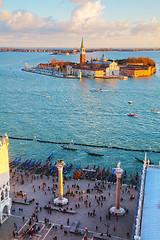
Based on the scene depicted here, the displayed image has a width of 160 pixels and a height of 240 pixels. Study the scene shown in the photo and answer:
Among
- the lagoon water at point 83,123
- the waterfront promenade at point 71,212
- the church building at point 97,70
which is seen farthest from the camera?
the church building at point 97,70

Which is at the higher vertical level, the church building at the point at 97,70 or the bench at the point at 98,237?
the church building at the point at 97,70

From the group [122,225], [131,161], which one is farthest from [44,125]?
[122,225]

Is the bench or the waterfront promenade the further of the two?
the waterfront promenade

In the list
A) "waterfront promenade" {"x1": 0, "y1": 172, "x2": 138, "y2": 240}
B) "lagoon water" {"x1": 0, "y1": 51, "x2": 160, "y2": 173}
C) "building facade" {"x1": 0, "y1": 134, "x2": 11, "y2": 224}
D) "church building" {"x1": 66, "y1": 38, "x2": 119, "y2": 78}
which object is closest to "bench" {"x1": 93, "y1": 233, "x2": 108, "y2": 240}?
"waterfront promenade" {"x1": 0, "y1": 172, "x2": 138, "y2": 240}

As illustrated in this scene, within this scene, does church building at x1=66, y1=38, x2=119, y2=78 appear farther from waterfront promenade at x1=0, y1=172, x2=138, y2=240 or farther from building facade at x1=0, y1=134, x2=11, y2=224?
building facade at x1=0, y1=134, x2=11, y2=224

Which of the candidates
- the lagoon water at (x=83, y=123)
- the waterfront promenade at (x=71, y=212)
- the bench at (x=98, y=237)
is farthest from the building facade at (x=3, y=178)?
the lagoon water at (x=83, y=123)

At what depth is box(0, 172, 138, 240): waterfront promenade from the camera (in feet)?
65.4

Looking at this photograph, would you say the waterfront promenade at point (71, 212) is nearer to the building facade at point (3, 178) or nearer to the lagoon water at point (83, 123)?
the building facade at point (3, 178)

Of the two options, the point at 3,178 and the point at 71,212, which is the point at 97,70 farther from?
the point at 3,178

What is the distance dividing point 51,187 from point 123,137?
762 inches

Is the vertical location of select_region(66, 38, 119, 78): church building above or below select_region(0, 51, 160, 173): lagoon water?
above

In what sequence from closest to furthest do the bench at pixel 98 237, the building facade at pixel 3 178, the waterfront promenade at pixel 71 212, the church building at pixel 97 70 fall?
the bench at pixel 98 237 → the waterfront promenade at pixel 71 212 → the building facade at pixel 3 178 → the church building at pixel 97 70

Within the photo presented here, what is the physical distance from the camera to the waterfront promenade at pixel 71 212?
19922 mm

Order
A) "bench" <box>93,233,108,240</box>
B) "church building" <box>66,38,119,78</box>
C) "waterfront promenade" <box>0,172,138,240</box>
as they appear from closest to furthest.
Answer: "bench" <box>93,233,108,240</box> → "waterfront promenade" <box>0,172,138,240</box> → "church building" <box>66,38,119,78</box>
